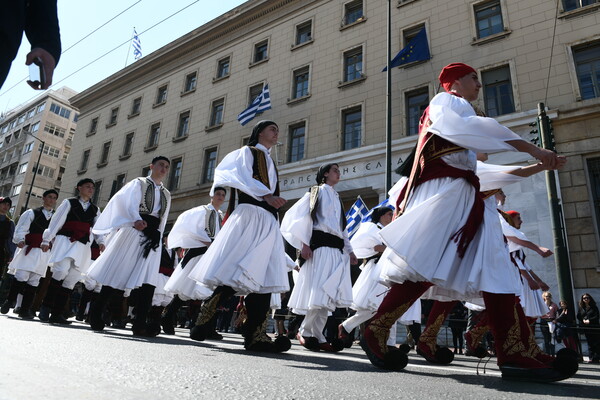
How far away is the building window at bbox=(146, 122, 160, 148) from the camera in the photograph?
25812mm

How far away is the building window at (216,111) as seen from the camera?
2296 cm

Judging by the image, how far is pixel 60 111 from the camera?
5569 cm

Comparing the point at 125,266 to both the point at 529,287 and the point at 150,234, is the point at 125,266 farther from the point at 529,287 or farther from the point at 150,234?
the point at 529,287

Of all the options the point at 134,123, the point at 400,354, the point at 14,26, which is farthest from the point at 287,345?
the point at 134,123

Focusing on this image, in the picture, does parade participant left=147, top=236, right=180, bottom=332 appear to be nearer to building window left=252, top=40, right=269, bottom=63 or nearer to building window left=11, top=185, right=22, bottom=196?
building window left=252, top=40, right=269, bottom=63

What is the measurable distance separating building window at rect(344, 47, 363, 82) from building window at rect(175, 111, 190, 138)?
10.2m

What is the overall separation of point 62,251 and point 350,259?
4561mm

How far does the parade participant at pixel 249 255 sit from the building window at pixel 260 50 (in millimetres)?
19344

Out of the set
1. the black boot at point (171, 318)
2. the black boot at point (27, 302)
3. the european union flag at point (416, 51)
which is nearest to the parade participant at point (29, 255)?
the black boot at point (27, 302)

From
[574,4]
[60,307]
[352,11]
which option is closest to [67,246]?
[60,307]

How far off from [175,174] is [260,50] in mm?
8217

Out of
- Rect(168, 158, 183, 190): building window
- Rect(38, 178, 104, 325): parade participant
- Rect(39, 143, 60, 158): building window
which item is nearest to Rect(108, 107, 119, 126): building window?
Rect(168, 158, 183, 190): building window

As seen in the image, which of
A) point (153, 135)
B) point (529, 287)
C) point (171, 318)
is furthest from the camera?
point (153, 135)

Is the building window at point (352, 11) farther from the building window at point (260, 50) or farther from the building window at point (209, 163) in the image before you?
the building window at point (209, 163)
